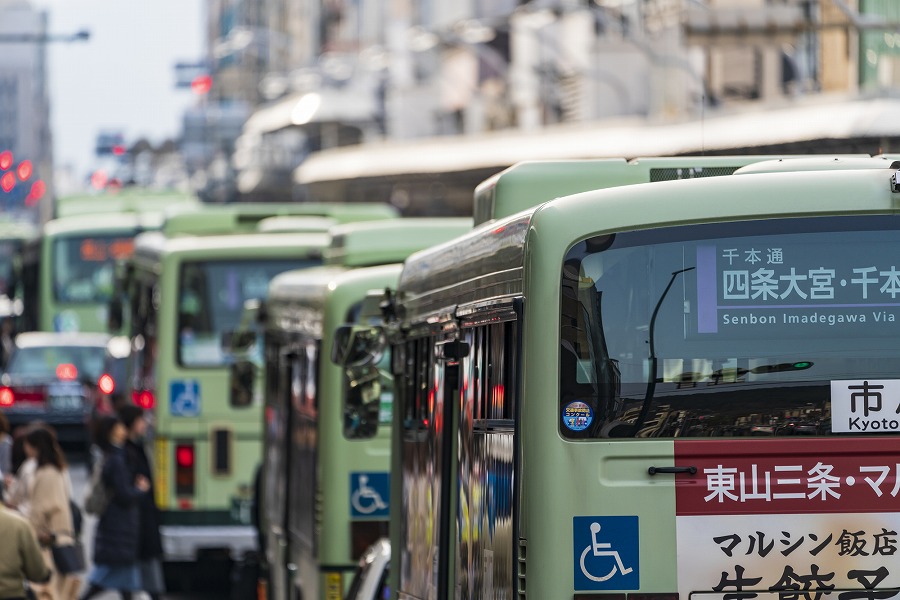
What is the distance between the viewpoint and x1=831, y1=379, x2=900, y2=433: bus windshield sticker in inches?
217

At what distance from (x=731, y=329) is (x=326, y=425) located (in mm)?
5506

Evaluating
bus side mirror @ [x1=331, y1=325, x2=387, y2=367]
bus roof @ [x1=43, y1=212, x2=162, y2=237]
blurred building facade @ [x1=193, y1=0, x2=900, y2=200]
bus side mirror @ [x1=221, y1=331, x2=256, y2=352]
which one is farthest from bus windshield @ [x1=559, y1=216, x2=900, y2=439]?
bus roof @ [x1=43, y1=212, x2=162, y2=237]

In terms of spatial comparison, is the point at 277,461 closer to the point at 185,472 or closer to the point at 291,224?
the point at 185,472

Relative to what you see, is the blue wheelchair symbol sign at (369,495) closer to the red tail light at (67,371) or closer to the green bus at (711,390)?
the green bus at (711,390)

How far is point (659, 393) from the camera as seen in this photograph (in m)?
5.52

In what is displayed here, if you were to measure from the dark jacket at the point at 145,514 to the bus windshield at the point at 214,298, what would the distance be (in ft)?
8.15

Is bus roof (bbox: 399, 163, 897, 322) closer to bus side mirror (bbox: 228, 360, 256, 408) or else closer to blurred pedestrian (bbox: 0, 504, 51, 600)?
blurred pedestrian (bbox: 0, 504, 51, 600)

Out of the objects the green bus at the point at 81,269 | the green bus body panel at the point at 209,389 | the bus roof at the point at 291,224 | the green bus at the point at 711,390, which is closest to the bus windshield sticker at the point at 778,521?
the green bus at the point at 711,390

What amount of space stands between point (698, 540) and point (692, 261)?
0.71m

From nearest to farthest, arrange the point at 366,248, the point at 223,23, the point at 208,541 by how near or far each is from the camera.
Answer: the point at 366,248, the point at 208,541, the point at 223,23

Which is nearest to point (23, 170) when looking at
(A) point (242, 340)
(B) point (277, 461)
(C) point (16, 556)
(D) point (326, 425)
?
(A) point (242, 340)

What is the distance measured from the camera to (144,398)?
17.7 metres

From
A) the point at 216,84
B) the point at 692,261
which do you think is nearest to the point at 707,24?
the point at 692,261

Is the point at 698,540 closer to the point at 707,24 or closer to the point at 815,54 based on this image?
the point at 707,24
